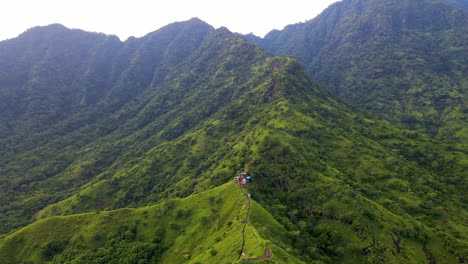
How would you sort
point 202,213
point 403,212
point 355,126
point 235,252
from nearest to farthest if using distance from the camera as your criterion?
point 235,252 → point 202,213 → point 403,212 → point 355,126

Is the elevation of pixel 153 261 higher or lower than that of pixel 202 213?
lower

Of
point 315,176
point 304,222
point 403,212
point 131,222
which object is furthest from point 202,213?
point 403,212

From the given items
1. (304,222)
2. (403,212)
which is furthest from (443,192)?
(304,222)

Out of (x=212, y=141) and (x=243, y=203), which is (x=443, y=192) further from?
(x=212, y=141)

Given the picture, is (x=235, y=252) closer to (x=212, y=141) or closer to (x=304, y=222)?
(x=304, y=222)

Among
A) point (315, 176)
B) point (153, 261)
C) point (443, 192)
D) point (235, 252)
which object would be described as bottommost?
point (443, 192)

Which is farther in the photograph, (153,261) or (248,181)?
(248,181)

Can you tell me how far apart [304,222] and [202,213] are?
37641 mm

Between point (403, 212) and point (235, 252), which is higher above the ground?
point (235, 252)

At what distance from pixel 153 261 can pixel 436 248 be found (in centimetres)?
9822

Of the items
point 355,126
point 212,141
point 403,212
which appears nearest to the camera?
point 403,212

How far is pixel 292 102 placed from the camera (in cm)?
18425

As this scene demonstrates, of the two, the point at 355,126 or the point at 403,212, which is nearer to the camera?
the point at 403,212

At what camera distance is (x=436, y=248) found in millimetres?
87875
